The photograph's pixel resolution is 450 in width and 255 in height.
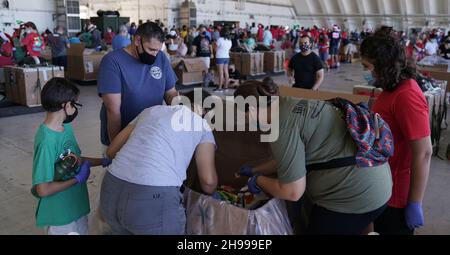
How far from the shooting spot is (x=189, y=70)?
906 cm

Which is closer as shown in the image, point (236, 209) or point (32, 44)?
point (236, 209)

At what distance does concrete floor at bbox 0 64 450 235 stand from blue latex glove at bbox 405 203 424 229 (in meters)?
1.33

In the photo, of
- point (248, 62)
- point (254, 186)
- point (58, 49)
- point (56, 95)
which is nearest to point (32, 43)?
point (58, 49)

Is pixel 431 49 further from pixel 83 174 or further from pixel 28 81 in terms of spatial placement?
pixel 83 174

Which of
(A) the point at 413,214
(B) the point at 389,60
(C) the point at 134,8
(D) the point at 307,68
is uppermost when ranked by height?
(C) the point at 134,8

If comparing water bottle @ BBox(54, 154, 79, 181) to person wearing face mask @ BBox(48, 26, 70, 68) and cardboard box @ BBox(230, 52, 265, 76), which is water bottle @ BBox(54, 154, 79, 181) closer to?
person wearing face mask @ BBox(48, 26, 70, 68)

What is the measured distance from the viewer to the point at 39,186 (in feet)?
5.78

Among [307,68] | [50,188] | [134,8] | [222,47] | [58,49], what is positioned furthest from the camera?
[134,8]

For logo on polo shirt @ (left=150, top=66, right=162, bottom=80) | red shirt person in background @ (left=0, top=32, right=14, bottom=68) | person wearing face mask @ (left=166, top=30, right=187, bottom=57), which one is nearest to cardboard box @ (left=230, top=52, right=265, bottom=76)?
person wearing face mask @ (left=166, top=30, right=187, bottom=57)

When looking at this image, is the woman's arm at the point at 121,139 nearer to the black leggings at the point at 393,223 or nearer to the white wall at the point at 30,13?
the black leggings at the point at 393,223

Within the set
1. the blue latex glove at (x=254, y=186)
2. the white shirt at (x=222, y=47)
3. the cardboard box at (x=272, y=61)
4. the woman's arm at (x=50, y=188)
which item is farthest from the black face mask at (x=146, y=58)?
the cardboard box at (x=272, y=61)

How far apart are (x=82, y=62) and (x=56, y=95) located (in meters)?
7.64

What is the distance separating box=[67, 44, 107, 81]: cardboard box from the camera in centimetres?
896

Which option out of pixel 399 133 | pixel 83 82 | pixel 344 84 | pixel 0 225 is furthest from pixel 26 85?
pixel 344 84
